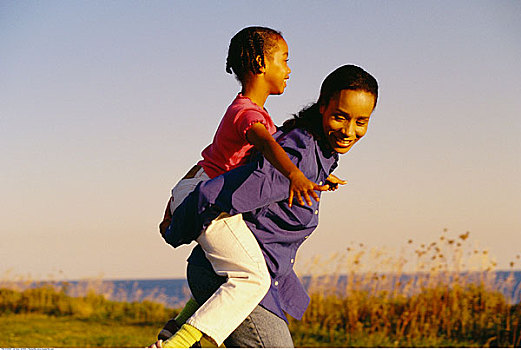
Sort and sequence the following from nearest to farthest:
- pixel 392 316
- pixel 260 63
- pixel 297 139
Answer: pixel 297 139, pixel 260 63, pixel 392 316

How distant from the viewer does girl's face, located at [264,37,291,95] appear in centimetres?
253

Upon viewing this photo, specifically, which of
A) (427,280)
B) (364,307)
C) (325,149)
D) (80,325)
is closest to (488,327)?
(427,280)

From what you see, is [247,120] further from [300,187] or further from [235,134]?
[300,187]

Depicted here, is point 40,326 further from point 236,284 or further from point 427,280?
point 236,284

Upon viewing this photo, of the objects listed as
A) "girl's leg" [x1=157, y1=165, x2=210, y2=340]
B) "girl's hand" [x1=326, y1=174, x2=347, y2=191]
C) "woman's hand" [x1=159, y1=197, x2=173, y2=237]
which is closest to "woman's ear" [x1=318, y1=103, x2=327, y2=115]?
"girl's hand" [x1=326, y1=174, x2=347, y2=191]

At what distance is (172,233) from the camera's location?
2.32m

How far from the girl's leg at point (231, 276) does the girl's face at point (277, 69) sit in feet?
1.95

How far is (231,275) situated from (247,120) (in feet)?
1.73

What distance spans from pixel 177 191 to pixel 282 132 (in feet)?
1.47

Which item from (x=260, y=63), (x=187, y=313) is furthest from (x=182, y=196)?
(x=260, y=63)

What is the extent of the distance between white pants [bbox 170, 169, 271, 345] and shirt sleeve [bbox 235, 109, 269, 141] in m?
0.29

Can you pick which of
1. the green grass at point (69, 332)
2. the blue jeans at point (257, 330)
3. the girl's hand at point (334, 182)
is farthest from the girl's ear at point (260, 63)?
the green grass at point (69, 332)

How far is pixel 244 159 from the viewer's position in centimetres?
241

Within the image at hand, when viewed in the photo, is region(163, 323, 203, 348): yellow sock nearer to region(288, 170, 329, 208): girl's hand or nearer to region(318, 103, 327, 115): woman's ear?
region(288, 170, 329, 208): girl's hand
